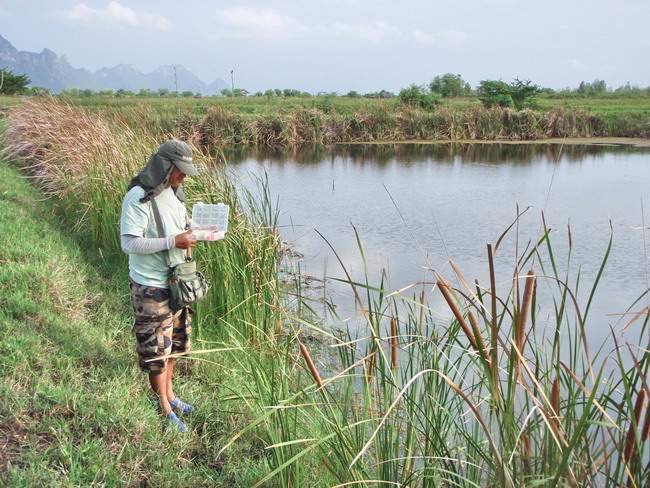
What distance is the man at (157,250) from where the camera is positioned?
2721 millimetres

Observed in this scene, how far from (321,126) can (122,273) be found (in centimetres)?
1702

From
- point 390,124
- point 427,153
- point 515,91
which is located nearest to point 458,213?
point 427,153

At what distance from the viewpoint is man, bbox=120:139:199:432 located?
8.93 ft

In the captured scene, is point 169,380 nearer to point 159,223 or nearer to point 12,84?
point 159,223

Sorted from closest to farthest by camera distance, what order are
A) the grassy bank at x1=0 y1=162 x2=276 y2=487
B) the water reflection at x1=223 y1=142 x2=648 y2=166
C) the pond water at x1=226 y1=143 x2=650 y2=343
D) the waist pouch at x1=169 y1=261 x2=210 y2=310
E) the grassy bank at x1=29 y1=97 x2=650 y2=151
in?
the grassy bank at x1=0 y1=162 x2=276 y2=487 → the waist pouch at x1=169 y1=261 x2=210 y2=310 → the pond water at x1=226 y1=143 x2=650 y2=343 → the water reflection at x1=223 y1=142 x2=648 y2=166 → the grassy bank at x1=29 y1=97 x2=650 y2=151

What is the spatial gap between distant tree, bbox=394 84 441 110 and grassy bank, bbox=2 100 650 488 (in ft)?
63.2

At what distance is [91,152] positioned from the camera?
6496 mm

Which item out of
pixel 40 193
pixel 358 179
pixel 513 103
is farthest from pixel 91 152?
pixel 513 103

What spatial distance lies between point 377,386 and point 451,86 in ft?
143

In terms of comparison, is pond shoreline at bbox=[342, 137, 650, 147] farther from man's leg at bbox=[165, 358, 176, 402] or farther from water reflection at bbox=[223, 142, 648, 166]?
man's leg at bbox=[165, 358, 176, 402]

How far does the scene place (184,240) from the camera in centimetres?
277

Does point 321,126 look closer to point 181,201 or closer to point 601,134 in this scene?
point 601,134

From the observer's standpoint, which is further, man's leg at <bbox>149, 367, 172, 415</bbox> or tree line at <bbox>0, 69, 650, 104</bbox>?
tree line at <bbox>0, 69, 650, 104</bbox>

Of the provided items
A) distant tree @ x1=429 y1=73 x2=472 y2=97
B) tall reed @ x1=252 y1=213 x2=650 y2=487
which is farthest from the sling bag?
distant tree @ x1=429 y1=73 x2=472 y2=97
